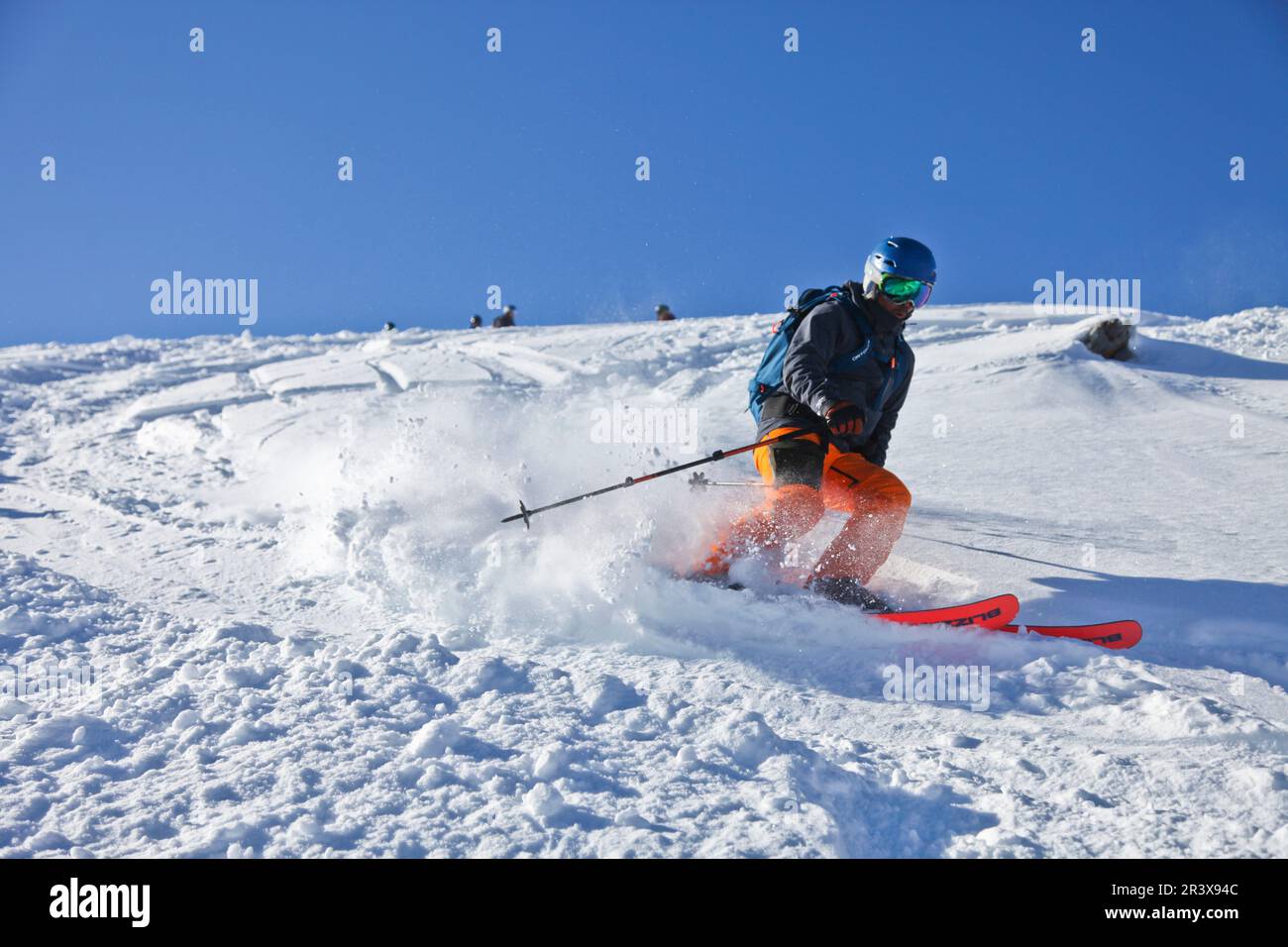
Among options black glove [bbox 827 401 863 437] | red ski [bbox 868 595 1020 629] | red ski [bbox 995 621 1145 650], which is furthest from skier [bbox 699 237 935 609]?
red ski [bbox 995 621 1145 650]

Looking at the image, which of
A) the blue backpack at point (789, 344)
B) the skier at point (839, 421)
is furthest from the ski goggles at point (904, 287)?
the blue backpack at point (789, 344)

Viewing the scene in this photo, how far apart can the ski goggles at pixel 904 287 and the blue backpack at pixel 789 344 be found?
7.5 inches

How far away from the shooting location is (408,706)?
3.37 metres

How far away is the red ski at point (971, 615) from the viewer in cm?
420

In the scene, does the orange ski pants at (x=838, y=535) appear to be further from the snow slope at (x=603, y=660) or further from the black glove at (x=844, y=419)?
the black glove at (x=844, y=419)

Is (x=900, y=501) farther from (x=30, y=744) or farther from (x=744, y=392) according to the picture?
(x=744, y=392)

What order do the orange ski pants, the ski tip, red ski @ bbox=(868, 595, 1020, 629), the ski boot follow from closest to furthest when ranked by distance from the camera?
1. the ski tip
2. red ski @ bbox=(868, 595, 1020, 629)
3. the ski boot
4. the orange ski pants

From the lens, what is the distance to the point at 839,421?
4.61 metres

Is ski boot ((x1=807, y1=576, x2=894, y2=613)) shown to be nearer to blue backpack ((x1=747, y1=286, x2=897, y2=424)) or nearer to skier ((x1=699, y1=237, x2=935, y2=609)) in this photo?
skier ((x1=699, y1=237, x2=935, y2=609))

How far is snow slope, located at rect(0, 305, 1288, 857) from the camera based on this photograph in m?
2.63

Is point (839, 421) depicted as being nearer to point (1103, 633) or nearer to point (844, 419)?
point (844, 419)

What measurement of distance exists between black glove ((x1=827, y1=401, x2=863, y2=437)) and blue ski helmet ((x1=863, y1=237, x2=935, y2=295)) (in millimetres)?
769
